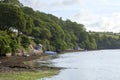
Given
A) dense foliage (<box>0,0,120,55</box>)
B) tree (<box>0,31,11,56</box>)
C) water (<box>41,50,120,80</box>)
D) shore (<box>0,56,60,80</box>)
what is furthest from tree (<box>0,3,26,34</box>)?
shore (<box>0,56,60,80</box>)

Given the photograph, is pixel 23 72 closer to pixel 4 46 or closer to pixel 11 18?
pixel 4 46

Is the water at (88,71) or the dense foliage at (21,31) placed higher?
the dense foliage at (21,31)

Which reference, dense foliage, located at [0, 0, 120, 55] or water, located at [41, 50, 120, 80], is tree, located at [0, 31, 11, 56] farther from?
water, located at [41, 50, 120, 80]

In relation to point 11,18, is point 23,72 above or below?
below

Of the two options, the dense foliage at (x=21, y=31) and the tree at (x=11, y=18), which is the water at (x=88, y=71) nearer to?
the dense foliage at (x=21, y=31)

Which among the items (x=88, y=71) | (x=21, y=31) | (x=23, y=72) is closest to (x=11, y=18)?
(x=21, y=31)

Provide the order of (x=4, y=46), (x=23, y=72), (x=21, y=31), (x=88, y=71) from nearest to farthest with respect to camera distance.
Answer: (x=23, y=72)
(x=88, y=71)
(x=4, y=46)
(x=21, y=31)

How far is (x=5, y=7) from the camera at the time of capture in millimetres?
123750

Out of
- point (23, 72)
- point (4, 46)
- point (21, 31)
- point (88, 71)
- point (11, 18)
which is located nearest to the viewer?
point (23, 72)

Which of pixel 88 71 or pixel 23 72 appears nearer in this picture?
pixel 23 72

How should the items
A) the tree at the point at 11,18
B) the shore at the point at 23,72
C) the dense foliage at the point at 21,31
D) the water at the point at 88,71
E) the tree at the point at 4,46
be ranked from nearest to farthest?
the shore at the point at 23,72
the water at the point at 88,71
the tree at the point at 4,46
the dense foliage at the point at 21,31
the tree at the point at 11,18

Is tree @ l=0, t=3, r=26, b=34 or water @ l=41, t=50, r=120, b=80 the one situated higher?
tree @ l=0, t=3, r=26, b=34

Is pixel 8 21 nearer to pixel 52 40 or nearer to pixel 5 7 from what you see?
pixel 5 7

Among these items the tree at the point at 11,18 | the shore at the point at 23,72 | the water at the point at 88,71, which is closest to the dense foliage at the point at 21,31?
the tree at the point at 11,18
